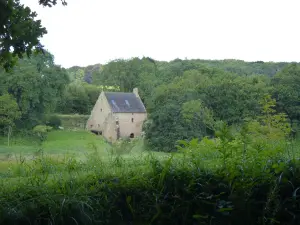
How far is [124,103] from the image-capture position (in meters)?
27.6

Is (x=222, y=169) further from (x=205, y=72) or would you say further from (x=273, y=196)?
(x=205, y=72)

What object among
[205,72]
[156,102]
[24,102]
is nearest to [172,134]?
[156,102]

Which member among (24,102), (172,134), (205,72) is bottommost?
(172,134)

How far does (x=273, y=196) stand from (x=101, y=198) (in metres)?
0.83

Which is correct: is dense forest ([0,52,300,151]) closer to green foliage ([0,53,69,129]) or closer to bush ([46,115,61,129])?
green foliage ([0,53,69,129])

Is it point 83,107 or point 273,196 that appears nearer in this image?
point 273,196

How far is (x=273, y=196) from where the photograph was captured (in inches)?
64.1

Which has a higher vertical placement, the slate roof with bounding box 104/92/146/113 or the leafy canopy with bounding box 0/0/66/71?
the leafy canopy with bounding box 0/0/66/71

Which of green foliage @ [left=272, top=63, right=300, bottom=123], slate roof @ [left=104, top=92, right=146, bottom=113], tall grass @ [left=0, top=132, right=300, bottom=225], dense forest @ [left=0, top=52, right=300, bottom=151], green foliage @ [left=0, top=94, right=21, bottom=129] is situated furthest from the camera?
slate roof @ [left=104, top=92, right=146, bottom=113]

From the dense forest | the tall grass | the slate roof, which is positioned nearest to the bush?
the dense forest

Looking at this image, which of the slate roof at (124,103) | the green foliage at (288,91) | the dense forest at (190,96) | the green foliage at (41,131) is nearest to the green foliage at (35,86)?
the dense forest at (190,96)

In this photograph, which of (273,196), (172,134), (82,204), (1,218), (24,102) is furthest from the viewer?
(24,102)

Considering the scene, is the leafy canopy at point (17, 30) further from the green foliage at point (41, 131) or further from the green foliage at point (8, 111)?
the green foliage at point (41, 131)

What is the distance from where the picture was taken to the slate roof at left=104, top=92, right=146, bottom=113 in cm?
2692
